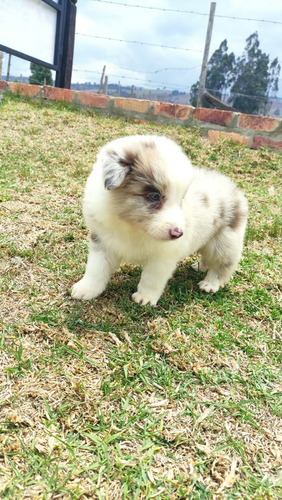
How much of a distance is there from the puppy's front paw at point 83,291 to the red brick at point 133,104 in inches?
186

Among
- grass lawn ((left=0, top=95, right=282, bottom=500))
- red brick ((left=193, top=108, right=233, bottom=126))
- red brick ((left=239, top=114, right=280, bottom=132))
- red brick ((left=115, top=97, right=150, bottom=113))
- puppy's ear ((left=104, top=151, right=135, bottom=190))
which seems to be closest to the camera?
grass lawn ((left=0, top=95, right=282, bottom=500))

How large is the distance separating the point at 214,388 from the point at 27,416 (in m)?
0.89

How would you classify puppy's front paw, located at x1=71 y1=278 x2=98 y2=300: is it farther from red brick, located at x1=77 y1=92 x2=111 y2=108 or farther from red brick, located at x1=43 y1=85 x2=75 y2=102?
red brick, located at x1=43 y1=85 x2=75 y2=102

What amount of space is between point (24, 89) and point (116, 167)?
608 centimetres

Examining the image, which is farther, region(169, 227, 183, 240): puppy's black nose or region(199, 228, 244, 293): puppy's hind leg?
region(199, 228, 244, 293): puppy's hind leg

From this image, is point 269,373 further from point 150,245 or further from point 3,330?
point 3,330

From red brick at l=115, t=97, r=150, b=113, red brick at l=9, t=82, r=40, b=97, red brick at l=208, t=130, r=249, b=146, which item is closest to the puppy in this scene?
red brick at l=208, t=130, r=249, b=146

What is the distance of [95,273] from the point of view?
240 cm

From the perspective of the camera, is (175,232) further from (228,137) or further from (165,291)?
(228,137)

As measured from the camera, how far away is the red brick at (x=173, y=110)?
6219mm

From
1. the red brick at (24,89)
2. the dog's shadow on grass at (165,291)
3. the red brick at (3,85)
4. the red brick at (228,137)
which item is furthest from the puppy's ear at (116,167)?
the red brick at (3,85)

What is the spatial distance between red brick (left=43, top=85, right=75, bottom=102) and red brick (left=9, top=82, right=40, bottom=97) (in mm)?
191

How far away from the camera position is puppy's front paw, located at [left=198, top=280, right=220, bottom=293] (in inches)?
110

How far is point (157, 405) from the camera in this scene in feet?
5.81
